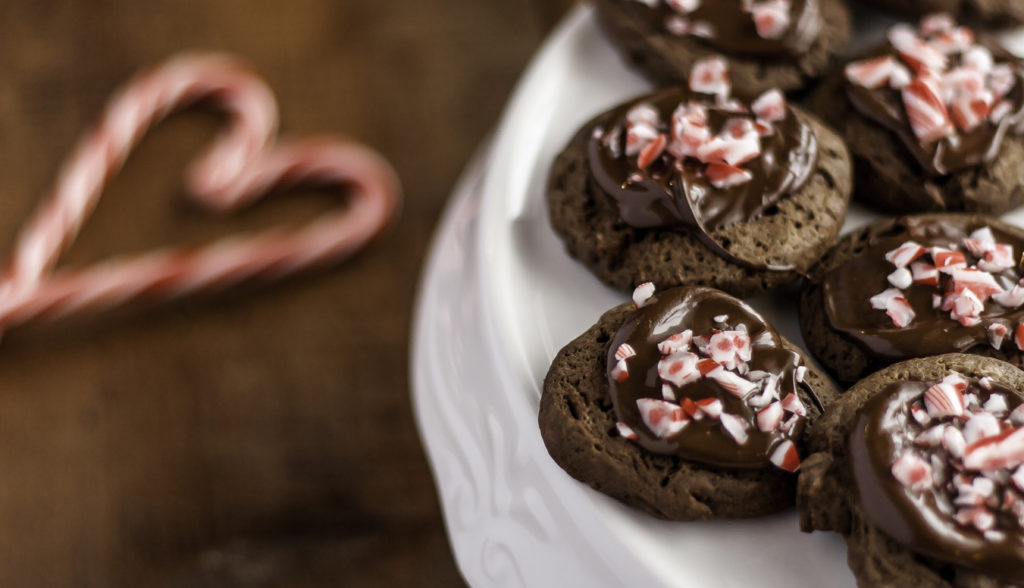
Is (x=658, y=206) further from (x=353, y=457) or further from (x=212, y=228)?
(x=212, y=228)

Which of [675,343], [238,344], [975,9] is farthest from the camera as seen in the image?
[238,344]

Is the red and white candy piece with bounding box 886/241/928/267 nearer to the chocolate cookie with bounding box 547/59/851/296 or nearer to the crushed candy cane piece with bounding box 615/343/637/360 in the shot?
the chocolate cookie with bounding box 547/59/851/296

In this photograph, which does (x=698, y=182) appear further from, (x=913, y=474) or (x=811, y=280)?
(x=913, y=474)

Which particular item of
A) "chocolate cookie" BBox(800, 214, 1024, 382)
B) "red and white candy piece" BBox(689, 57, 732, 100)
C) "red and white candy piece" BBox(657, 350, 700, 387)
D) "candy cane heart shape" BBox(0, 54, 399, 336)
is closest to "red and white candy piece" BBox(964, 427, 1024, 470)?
"chocolate cookie" BBox(800, 214, 1024, 382)

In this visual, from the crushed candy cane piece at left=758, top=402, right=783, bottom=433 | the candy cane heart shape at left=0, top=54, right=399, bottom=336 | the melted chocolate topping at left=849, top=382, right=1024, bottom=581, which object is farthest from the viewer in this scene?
the candy cane heart shape at left=0, top=54, right=399, bottom=336

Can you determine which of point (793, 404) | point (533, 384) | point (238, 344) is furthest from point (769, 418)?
point (238, 344)

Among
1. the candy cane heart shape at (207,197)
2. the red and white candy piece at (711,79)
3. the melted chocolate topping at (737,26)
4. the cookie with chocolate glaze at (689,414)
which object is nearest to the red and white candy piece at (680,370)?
the cookie with chocolate glaze at (689,414)

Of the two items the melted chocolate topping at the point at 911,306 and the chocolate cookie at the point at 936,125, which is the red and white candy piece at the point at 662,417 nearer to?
the melted chocolate topping at the point at 911,306
